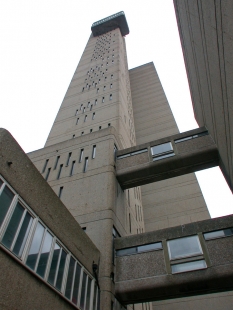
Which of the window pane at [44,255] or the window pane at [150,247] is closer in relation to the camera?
the window pane at [44,255]

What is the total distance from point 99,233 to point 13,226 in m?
5.17

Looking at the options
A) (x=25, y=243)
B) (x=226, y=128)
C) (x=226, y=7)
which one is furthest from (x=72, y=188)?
(x=226, y=7)

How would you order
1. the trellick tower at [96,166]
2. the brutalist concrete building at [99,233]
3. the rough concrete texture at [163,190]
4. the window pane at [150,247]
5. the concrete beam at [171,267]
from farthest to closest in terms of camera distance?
1. the rough concrete texture at [163,190]
2. the trellick tower at [96,166]
3. the window pane at [150,247]
4. the concrete beam at [171,267]
5. the brutalist concrete building at [99,233]

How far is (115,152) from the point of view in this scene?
559 inches

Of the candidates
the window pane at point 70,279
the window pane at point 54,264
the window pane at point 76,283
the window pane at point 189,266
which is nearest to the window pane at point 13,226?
the window pane at point 54,264

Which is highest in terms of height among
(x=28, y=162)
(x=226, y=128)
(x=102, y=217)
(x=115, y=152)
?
(x=115, y=152)

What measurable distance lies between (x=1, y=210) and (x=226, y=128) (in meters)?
8.03

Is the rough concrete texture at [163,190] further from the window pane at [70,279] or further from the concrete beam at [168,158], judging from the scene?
the window pane at [70,279]

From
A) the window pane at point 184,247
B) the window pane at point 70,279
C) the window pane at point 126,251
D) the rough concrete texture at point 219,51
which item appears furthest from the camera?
the window pane at point 126,251

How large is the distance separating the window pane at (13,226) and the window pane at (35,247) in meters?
0.73

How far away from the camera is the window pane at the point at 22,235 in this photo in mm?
5699

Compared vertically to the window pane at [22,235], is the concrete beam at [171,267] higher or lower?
higher

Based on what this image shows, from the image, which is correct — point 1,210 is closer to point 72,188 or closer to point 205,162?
point 72,188

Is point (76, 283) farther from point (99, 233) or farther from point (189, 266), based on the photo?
point (189, 266)
